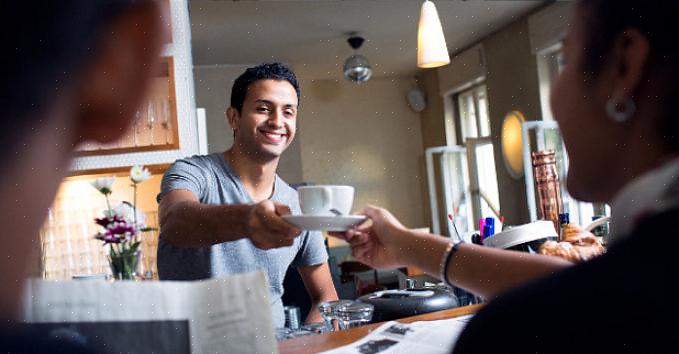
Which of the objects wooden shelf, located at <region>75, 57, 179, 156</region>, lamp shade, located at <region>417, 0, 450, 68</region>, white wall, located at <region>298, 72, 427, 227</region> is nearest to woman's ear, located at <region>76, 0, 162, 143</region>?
lamp shade, located at <region>417, 0, 450, 68</region>

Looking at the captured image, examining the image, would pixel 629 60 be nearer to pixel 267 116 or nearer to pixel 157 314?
pixel 157 314

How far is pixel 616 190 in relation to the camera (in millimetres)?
210

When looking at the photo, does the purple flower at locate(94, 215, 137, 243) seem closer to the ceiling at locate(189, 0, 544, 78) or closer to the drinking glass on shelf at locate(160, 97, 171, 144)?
the drinking glass on shelf at locate(160, 97, 171, 144)

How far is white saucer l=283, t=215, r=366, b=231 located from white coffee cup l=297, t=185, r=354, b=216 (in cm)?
6

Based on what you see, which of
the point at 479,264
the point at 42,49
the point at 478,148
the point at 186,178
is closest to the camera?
the point at 42,49

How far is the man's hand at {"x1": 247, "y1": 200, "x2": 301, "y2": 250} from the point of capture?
460 millimetres

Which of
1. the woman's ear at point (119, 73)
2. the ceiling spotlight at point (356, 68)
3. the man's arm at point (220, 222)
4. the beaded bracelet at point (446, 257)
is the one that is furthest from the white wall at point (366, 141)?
the woman's ear at point (119, 73)

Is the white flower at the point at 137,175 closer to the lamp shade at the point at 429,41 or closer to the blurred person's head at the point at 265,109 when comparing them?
the blurred person's head at the point at 265,109

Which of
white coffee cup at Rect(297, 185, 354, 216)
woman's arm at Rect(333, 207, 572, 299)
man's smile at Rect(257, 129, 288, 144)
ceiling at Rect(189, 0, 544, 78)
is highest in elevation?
ceiling at Rect(189, 0, 544, 78)

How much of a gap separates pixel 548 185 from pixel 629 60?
66 centimetres

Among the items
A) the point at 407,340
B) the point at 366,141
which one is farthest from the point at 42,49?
the point at 366,141

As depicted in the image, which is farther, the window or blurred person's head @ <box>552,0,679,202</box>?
the window

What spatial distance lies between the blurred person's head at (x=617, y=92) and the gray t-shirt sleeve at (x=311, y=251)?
0.64m

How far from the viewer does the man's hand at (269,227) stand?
460mm
